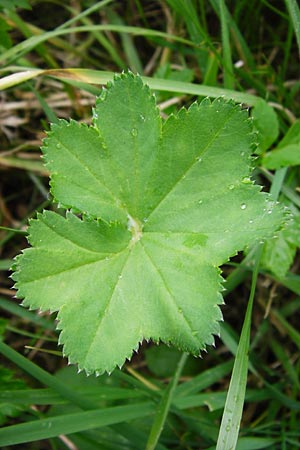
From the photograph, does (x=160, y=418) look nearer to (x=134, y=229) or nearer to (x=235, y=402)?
(x=235, y=402)

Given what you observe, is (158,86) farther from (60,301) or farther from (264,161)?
(60,301)

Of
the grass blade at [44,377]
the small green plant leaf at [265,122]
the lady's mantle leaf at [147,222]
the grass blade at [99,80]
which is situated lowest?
the grass blade at [44,377]

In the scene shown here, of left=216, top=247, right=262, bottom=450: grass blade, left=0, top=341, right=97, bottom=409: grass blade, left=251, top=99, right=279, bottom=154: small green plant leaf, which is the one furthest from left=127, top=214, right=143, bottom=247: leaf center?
left=251, top=99, right=279, bottom=154: small green plant leaf

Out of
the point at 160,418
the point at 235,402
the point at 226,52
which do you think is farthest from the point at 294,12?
the point at 160,418

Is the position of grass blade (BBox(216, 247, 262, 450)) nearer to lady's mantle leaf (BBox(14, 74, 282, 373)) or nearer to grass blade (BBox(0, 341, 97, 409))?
lady's mantle leaf (BBox(14, 74, 282, 373))

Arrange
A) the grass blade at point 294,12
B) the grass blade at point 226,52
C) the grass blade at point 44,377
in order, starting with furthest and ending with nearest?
1. the grass blade at point 226,52
2. the grass blade at point 294,12
3. the grass blade at point 44,377

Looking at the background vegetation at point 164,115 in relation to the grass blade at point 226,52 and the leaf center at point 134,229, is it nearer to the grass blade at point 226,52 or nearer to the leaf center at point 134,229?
the grass blade at point 226,52

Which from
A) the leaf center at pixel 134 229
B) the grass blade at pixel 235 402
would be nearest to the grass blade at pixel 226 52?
the leaf center at pixel 134 229
